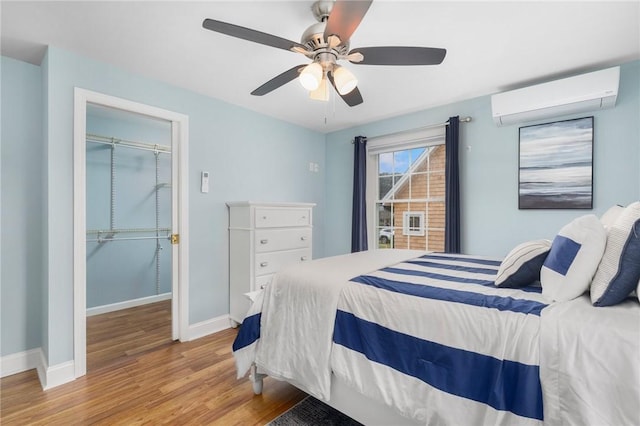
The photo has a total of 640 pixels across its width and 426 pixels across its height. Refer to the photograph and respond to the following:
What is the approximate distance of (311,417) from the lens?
169 cm

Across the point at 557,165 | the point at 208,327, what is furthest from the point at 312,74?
the point at 208,327

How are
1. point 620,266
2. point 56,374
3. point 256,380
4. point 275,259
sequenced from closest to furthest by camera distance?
point 620,266, point 256,380, point 56,374, point 275,259

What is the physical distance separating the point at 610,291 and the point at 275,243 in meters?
2.56

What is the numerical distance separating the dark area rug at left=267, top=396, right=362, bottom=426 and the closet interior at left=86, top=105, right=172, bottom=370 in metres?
2.04

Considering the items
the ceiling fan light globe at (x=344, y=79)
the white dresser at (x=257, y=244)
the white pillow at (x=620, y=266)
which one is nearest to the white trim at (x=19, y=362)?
the white dresser at (x=257, y=244)

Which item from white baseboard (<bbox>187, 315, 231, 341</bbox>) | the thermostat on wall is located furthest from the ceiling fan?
white baseboard (<bbox>187, 315, 231, 341</bbox>)

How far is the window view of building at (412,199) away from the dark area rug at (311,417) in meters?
2.28

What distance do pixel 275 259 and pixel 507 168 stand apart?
2.54 metres

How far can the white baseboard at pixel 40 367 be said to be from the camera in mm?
2027

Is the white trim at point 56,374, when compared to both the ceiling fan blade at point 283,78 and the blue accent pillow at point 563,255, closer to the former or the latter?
the ceiling fan blade at point 283,78

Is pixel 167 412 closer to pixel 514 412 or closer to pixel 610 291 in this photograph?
pixel 514 412

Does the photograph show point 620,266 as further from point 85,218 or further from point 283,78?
point 85,218

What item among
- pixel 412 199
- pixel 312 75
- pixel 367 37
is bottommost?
pixel 412 199

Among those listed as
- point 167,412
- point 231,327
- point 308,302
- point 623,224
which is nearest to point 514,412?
point 623,224
